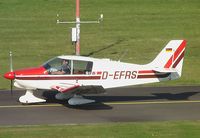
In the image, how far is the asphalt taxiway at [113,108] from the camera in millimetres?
20828

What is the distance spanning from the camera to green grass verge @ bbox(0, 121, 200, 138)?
60.0 feet

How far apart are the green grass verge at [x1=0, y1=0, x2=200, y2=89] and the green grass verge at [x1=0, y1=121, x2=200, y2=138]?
8.58 metres

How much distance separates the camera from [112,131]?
18797mm

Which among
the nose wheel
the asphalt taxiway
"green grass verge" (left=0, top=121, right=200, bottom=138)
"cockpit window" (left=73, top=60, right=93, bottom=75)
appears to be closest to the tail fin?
the asphalt taxiway

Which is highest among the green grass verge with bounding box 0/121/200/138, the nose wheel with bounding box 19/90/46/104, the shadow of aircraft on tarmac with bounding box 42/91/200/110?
the nose wheel with bounding box 19/90/46/104

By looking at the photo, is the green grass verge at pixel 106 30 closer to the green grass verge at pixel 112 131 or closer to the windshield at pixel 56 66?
the windshield at pixel 56 66

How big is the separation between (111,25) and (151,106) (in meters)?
20.8

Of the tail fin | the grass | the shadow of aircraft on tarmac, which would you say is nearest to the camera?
the tail fin

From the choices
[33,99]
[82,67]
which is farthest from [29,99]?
[82,67]

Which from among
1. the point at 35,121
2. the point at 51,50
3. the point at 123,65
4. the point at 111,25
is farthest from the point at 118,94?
the point at 111,25

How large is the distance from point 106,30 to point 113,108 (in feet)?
64.9

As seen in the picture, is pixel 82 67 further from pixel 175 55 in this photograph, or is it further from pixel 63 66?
pixel 175 55

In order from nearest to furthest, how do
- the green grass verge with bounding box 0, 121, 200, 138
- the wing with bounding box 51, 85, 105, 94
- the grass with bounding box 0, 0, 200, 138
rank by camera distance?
the green grass verge with bounding box 0, 121, 200, 138 < the wing with bounding box 51, 85, 105, 94 < the grass with bounding box 0, 0, 200, 138

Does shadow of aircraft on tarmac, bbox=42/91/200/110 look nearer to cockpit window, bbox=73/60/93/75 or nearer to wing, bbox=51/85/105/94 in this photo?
wing, bbox=51/85/105/94
